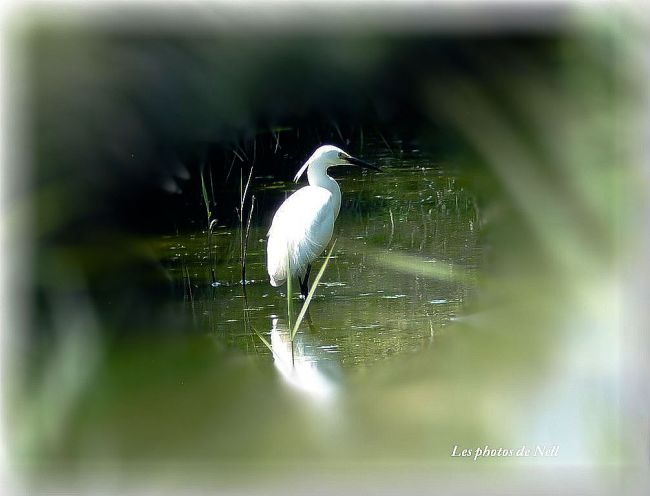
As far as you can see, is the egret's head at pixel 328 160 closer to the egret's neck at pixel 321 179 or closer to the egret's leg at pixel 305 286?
the egret's neck at pixel 321 179

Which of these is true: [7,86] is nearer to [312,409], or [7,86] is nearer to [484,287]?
[312,409]

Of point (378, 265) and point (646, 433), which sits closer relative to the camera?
point (646, 433)

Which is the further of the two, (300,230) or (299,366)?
(300,230)

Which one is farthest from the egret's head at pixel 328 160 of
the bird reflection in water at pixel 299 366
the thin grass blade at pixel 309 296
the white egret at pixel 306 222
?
the bird reflection in water at pixel 299 366

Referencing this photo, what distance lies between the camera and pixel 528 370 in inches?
101

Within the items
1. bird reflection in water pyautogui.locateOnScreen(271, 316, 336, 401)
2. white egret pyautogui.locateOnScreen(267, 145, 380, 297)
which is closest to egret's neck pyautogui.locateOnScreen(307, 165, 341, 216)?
white egret pyautogui.locateOnScreen(267, 145, 380, 297)

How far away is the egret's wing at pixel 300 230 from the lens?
8.84ft

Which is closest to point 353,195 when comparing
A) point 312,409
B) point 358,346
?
point 358,346

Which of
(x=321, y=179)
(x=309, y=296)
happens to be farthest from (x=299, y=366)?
(x=321, y=179)

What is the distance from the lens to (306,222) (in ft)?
8.90

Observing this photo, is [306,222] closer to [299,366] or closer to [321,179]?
[321,179]

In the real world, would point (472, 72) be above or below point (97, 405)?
Result: above

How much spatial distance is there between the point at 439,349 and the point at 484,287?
22 centimetres

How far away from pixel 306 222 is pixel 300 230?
3cm
